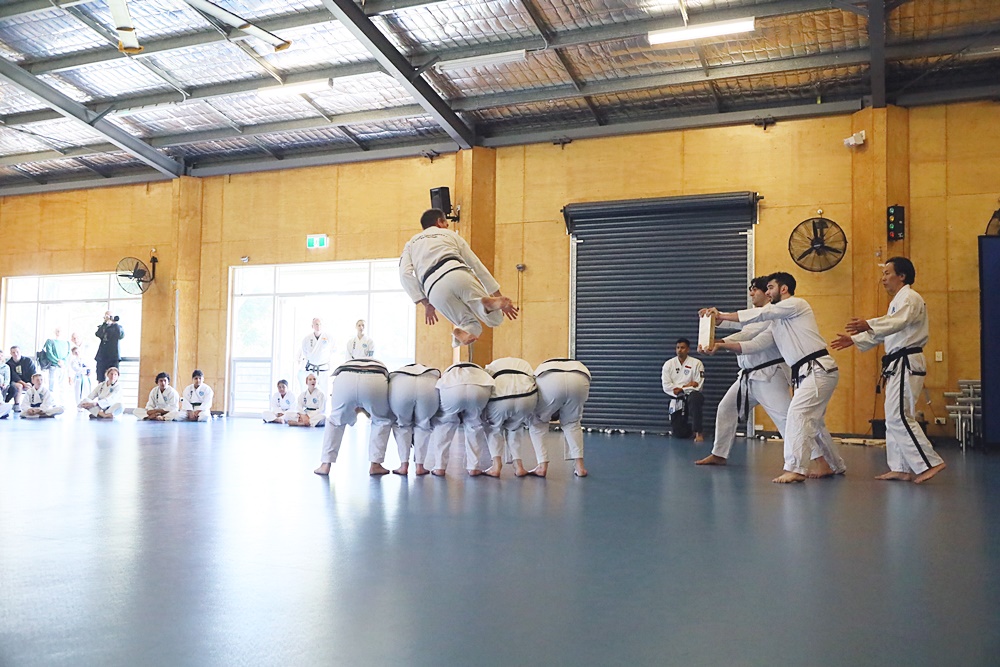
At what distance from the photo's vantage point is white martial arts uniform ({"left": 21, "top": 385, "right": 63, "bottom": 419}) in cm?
1152

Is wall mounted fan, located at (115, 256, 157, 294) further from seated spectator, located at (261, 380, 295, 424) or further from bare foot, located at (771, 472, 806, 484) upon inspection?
bare foot, located at (771, 472, 806, 484)

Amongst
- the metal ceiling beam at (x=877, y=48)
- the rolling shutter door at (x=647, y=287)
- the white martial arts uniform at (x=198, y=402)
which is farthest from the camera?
the white martial arts uniform at (x=198, y=402)

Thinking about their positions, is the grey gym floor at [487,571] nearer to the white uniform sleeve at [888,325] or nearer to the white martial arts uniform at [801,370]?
the white martial arts uniform at [801,370]

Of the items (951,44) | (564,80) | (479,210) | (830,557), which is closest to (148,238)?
(479,210)

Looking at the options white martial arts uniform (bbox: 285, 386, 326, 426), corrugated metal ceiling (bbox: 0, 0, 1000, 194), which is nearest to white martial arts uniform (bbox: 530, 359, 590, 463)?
corrugated metal ceiling (bbox: 0, 0, 1000, 194)

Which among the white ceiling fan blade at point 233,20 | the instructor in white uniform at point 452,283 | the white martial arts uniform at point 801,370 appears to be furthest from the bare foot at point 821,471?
the white ceiling fan blade at point 233,20

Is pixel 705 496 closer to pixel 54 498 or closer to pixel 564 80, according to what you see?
pixel 54 498

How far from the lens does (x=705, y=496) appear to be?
14.4 ft

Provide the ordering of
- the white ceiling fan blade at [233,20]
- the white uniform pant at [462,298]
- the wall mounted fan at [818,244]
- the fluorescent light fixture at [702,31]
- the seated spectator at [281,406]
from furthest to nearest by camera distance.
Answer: the seated spectator at [281,406]
the wall mounted fan at [818,244]
the fluorescent light fixture at [702,31]
the white ceiling fan blade at [233,20]
the white uniform pant at [462,298]

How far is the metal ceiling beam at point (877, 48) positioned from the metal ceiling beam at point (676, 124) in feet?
1.39

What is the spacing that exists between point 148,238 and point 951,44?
485 inches

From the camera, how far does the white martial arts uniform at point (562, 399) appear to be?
500 cm

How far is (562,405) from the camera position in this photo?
506 cm

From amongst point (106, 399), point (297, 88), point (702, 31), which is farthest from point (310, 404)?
point (702, 31)
